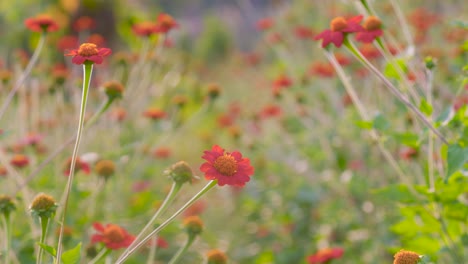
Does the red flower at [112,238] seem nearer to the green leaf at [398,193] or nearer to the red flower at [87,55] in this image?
the red flower at [87,55]

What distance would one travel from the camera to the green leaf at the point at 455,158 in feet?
4.74

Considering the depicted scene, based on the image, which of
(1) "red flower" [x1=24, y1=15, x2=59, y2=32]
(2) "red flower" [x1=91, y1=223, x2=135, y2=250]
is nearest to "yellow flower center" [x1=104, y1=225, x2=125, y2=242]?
(2) "red flower" [x1=91, y1=223, x2=135, y2=250]

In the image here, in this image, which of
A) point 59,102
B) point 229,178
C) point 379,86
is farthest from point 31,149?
point 379,86

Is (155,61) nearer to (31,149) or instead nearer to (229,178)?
(31,149)

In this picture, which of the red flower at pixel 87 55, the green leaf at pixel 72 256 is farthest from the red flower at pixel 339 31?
the green leaf at pixel 72 256

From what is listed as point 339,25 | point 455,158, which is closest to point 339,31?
point 339,25

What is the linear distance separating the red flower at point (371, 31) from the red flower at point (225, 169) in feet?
2.10

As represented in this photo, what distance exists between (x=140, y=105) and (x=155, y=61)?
44cm

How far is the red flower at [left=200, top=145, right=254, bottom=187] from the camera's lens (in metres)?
1.18

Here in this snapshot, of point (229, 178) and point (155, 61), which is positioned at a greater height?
point (155, 61)

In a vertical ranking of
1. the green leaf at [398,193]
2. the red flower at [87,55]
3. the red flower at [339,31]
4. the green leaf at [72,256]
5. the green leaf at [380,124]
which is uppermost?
the red flower at [87,55]

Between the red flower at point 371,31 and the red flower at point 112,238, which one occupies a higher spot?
the red flower at point 371,31

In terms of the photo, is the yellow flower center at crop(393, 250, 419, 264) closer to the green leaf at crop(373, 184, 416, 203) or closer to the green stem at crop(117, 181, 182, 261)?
the green stem at crop(117, 181, 182, 261)

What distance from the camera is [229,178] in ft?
3.91
